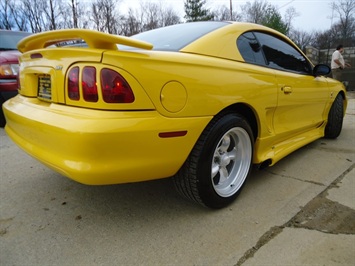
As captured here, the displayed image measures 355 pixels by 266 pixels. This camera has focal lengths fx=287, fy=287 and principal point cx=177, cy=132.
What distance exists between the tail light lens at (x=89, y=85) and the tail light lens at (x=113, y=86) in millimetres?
50

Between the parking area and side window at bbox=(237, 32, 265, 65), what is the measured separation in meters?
1.06

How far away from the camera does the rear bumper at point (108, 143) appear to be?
148 centimetres

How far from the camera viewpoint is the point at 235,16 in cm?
3747

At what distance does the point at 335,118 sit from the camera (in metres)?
3.73

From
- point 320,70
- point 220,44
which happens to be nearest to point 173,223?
point 220,44

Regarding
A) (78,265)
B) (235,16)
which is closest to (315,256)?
(78,265)

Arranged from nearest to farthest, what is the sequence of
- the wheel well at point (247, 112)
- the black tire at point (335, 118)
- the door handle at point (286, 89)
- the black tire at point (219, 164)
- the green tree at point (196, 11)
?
1. the black tire at point (219, 164)
2. the wheel well at point (247, 112)
3. the door handle at point (286, 89)
4. the black tire at point (335, 118)
5. the green tree at point (196, 11)

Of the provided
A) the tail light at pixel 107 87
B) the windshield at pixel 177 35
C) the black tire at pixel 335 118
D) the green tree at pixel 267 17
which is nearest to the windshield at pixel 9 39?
the windshield at pixel 177 35

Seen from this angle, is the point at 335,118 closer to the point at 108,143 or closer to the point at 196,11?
the point at 108,143

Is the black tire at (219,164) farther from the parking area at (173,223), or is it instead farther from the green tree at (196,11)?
the green tree at (196,11)

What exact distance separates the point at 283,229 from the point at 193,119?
915 millimetres

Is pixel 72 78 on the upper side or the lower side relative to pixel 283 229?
upper

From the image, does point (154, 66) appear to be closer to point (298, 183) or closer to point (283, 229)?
point (283, 229)

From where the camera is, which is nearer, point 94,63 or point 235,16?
point 94,63
